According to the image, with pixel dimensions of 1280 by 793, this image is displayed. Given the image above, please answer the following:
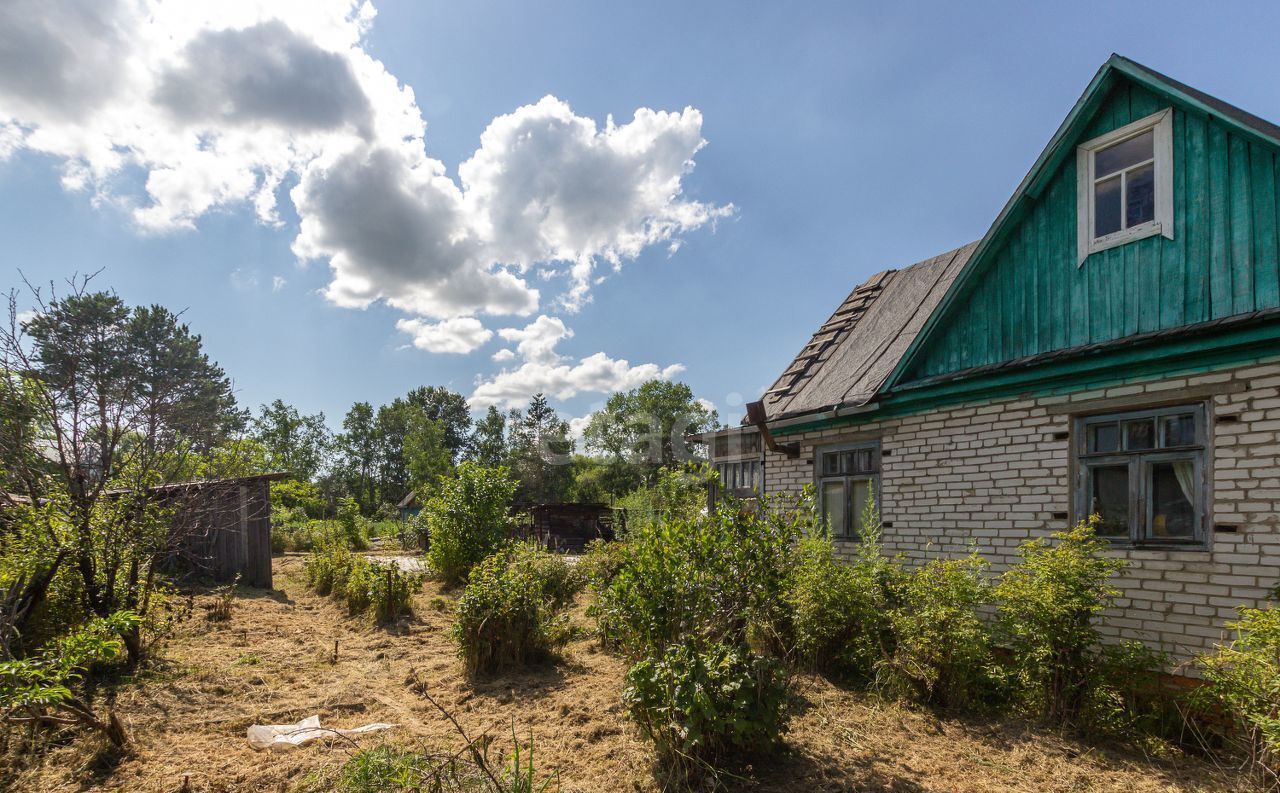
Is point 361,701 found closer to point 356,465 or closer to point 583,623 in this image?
point 583,623

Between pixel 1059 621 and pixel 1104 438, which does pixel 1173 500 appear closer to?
pixel 1104 438

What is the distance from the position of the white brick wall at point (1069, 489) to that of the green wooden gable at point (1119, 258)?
0.46m

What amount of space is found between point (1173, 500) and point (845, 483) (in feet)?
11.2

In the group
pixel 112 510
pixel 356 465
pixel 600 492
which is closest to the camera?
pixel 112 510

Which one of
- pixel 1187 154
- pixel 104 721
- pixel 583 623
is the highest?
pixel 1187 154

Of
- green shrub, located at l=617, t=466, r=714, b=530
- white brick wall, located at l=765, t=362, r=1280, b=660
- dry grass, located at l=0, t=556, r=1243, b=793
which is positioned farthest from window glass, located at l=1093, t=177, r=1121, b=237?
green shrub, located at l=617, t=466, r=714, b=530

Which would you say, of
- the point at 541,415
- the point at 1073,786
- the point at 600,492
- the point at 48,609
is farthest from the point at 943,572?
the point at 541,415

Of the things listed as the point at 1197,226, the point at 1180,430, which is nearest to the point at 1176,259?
the point at 1197,226

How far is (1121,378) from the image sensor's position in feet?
17.3

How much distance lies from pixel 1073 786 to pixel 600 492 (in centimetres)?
4405

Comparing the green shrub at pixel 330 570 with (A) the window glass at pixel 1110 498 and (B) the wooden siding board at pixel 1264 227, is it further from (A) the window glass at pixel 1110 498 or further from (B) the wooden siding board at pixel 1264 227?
(B) the wooden siding board at pixel 1264 227

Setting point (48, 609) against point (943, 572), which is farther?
point (48, 609)

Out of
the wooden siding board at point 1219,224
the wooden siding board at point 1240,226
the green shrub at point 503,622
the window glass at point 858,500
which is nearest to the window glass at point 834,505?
the window glass at point 858,500

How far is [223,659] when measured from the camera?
21.5 ft
